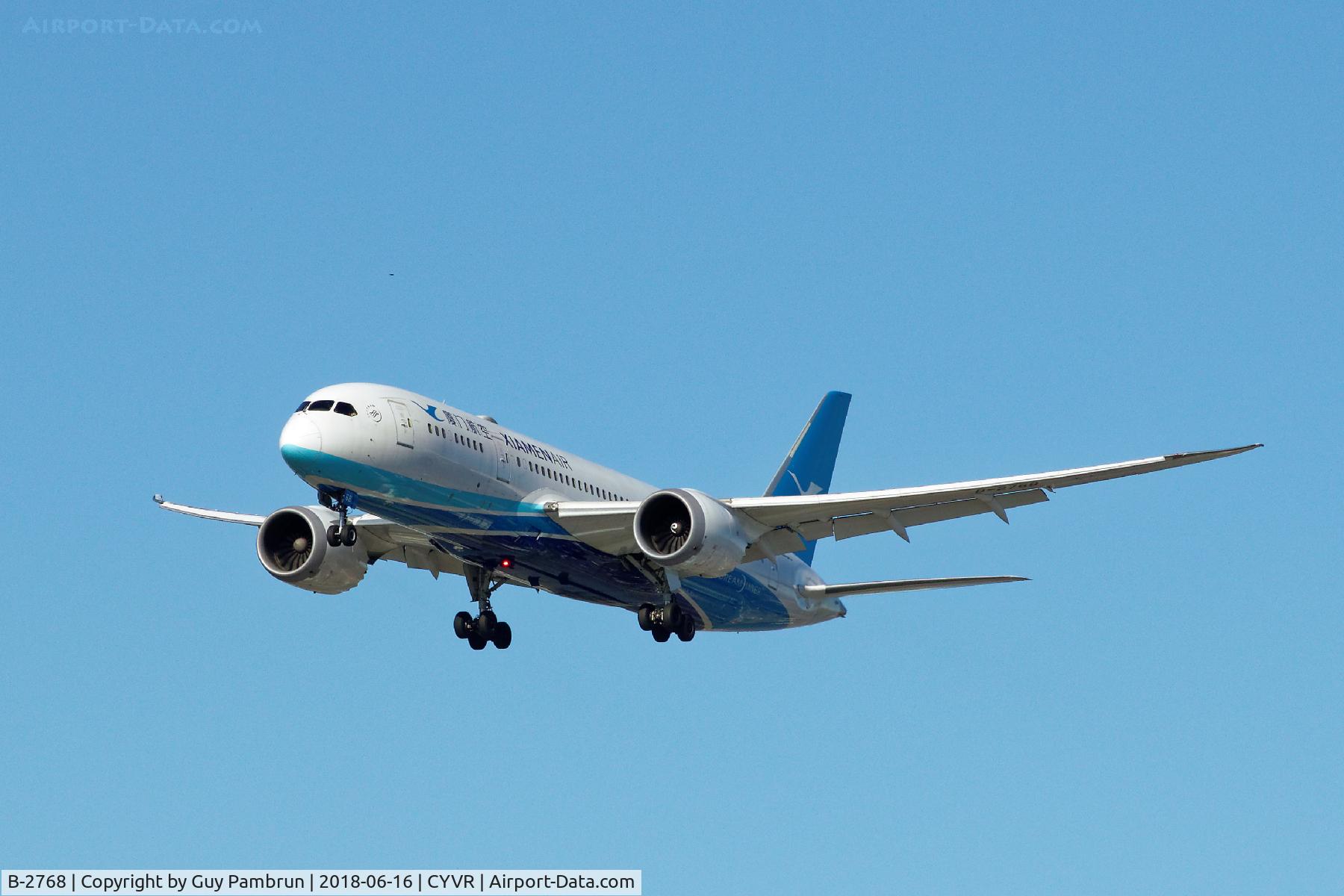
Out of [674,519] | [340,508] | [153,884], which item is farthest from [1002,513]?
[153,884]

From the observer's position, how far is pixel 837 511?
38.8 metres

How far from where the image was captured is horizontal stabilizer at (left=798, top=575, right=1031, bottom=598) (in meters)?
40.4

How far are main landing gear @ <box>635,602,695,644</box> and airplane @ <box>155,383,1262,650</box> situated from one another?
0.13 ft

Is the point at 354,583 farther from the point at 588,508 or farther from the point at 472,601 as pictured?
the point at 588,508

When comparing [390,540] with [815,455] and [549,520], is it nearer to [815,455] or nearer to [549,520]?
[549,520]

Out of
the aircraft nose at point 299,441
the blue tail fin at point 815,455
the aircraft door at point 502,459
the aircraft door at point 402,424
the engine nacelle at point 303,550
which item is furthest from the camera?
the blue tail fin at point 815,455

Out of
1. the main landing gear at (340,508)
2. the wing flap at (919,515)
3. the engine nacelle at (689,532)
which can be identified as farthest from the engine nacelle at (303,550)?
→ the wing flap at (919,515)

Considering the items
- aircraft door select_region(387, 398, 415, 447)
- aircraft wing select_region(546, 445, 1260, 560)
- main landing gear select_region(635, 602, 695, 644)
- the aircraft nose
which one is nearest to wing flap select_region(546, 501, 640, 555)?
aircraft wing select_region(546, 445, 1260, 560)

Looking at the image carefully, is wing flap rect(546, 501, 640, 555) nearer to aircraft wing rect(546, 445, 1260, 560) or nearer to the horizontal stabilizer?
aircraft wing rect(546, 445, 1260, 560)

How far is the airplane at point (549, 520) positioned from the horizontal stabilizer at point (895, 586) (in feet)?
0.18

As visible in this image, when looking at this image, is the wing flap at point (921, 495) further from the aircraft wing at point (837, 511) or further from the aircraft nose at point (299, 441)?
the aircraft nose at point (299, 441)

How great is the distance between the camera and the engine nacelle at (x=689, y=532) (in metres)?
37.9

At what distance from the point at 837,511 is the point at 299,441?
12330 millimetres

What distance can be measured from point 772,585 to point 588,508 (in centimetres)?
815
